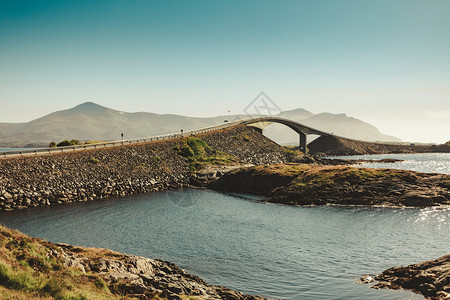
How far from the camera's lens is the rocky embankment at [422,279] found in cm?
2015

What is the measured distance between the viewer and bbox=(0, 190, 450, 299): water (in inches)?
986

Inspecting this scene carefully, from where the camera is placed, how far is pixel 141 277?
21.6 m

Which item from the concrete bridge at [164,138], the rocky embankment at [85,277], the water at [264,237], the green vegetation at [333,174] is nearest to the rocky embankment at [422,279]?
the water at [264,237]

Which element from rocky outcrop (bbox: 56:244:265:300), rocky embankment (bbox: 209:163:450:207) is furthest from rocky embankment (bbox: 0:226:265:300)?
rocky embankment (bbox: 209:163:450:207)

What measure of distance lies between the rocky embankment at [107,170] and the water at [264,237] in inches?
204

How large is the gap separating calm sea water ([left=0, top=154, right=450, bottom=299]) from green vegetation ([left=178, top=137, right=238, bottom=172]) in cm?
3248

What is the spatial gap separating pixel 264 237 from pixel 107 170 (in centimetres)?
4566

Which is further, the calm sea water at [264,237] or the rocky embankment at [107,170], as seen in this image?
the rocky embankment at [107,170]

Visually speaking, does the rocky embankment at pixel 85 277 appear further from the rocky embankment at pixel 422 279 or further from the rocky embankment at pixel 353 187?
the rocky embankment at pixel 353 187

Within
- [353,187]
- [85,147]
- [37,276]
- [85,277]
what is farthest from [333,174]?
[85,147]

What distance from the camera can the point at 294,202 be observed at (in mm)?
57375

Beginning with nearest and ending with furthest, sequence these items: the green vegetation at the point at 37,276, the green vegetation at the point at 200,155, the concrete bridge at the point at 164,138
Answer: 1. the green vegetation at the point at 37,276
2. the concrete bridge at the point at 164,138
3. the green vegetation at the point at 200,155

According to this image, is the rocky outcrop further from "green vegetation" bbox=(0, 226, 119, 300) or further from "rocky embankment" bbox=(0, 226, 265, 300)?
"green vegetation" bbox=(0, 226, 119, 300)

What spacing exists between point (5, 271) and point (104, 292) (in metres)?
4.94
